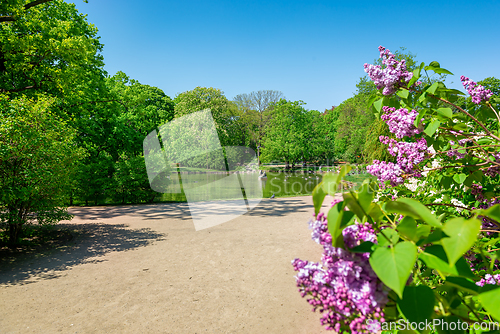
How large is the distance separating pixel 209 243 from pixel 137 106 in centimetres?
1099

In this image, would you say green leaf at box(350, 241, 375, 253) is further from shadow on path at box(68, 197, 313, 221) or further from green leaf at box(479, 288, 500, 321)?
shadow on path at box(68, 197, 313, 221)

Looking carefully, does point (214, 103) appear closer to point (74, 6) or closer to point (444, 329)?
point (74, 6)

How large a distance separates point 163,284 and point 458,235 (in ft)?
15.3

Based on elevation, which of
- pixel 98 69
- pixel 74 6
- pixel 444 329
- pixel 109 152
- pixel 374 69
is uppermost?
pixel 74 6

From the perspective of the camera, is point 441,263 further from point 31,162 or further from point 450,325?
point 31,162

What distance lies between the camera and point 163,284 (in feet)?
14.4

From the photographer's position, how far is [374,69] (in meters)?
1.59

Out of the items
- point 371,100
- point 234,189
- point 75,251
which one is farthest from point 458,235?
point 234,189

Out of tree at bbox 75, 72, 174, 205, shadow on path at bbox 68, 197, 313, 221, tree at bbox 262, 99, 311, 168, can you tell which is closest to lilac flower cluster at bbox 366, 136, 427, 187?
shadow on path at bbox 68, 197, 313, 221

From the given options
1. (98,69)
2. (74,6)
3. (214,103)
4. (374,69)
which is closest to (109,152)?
(98,69)

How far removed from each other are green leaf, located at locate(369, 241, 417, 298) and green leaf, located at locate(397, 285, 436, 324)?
18 cm

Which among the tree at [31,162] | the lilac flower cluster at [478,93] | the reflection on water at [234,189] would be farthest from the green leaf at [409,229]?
the reflection on water at [234,189]

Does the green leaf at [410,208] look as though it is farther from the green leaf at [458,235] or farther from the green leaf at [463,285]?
the green leaf at [463,285]

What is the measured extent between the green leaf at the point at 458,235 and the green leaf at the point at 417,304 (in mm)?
239
